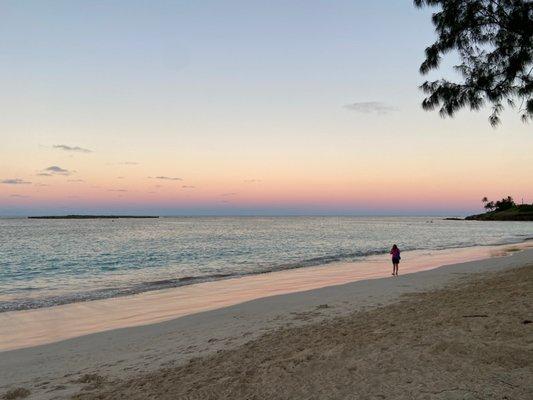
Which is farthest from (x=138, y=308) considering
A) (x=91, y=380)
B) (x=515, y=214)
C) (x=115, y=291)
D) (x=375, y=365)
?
(x=515, y=214)

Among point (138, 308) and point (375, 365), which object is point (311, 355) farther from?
point (138, 308)

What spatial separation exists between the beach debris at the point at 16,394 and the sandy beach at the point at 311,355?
77 millimetres

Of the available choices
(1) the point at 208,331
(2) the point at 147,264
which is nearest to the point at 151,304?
(1) the point at 208,331

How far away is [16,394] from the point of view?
7.20 metres

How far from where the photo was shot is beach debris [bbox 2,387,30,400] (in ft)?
23.3

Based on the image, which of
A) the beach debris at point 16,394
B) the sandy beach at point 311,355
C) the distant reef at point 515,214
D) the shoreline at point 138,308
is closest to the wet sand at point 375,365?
the sandy beach at point 311,355

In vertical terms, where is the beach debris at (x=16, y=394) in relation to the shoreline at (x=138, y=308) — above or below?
above

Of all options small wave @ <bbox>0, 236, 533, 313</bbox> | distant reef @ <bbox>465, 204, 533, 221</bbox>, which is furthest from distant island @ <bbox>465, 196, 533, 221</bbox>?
small wave @ <bbox>0, 236, 533, 313</bbox>

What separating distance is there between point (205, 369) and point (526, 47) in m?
10.4

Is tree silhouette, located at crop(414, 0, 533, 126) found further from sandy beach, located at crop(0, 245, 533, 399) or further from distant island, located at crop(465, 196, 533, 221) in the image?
distant island, located at crop(465, 196, 533, 221)

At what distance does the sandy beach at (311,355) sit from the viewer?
589 cm

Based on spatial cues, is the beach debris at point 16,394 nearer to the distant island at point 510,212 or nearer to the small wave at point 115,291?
the small wave at point 115,291

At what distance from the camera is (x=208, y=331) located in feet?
36.4

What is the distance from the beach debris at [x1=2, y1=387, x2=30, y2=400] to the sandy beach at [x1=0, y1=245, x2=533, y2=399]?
77 millimetres
